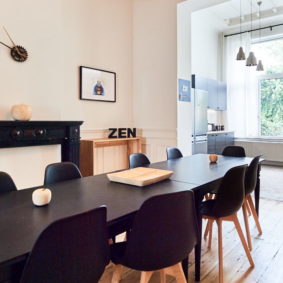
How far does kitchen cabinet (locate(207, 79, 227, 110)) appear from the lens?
665cm

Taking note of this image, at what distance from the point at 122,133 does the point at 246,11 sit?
4563 millimetres

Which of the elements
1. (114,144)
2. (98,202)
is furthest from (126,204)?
(114,144)

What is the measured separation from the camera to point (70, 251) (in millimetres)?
980

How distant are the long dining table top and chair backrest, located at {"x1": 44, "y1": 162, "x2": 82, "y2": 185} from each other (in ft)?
0.65

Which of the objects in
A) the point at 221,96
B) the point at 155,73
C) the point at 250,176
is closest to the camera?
the point at 250,176

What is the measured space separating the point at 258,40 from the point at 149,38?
381 cm

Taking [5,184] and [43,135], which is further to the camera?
[43,135]

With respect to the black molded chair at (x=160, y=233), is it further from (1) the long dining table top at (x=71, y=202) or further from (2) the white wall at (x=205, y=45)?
(2) the white wall at (x=205, y=45)

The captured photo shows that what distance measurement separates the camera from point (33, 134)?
125 inches

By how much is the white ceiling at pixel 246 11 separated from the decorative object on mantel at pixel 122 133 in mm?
3653

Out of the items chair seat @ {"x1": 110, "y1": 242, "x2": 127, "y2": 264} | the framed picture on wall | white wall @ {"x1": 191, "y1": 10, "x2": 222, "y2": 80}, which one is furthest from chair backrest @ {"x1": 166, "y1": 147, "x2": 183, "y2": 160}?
white wall @ {"x1": 191, "y1": 10, "x2": 222, "y2": 80}

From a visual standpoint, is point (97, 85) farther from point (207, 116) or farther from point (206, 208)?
point (207, 116)

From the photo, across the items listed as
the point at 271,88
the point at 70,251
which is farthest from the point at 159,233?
the point at 271,88

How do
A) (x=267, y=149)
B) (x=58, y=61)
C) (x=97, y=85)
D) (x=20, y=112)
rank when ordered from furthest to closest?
(x=267, y=149) → (x=97, y=85) → (x=58, y=61) → (x=20, y=112)
